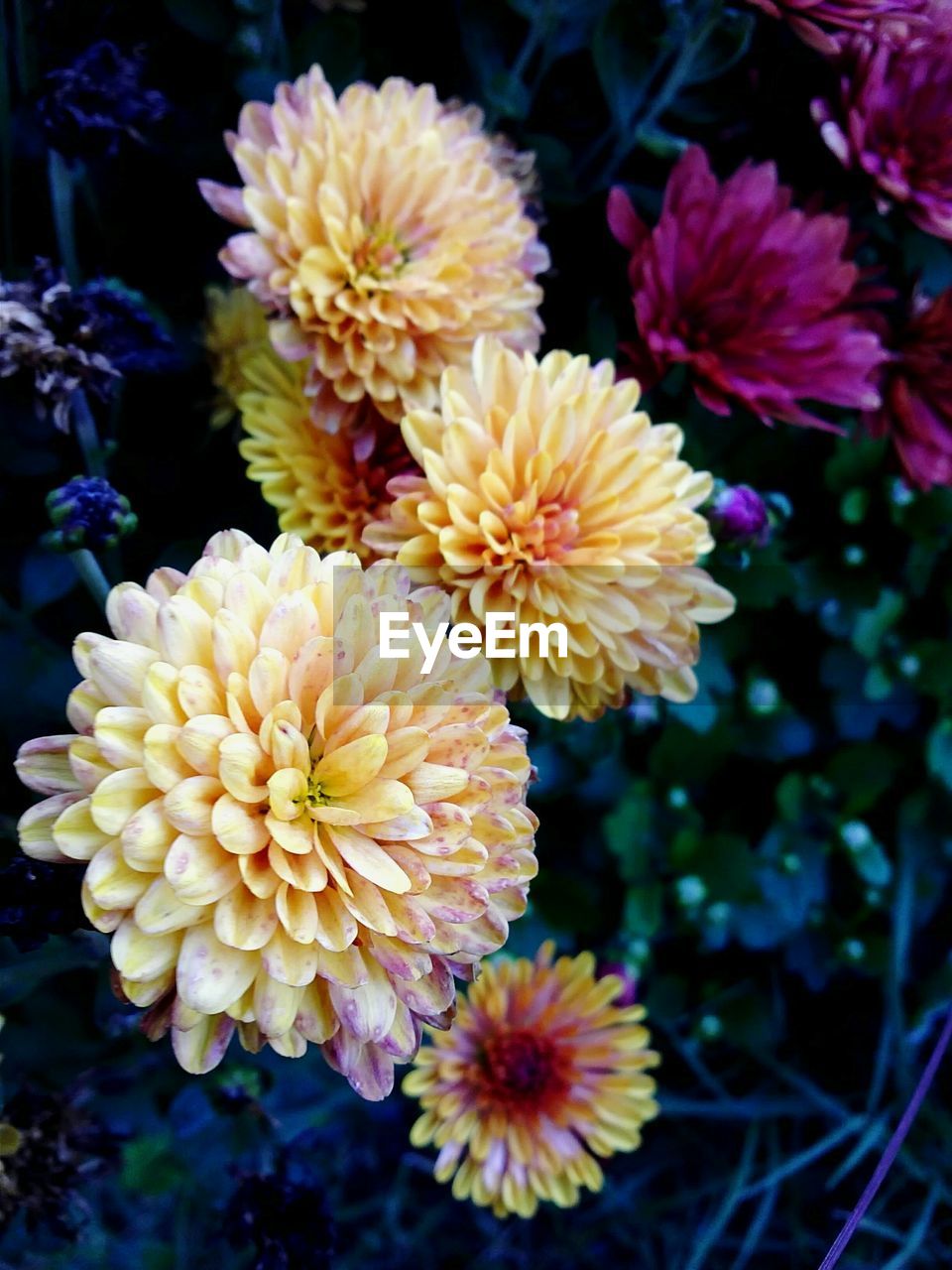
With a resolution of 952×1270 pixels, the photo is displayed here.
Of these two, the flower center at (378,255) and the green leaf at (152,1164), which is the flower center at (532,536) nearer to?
the flower center at (378,255)

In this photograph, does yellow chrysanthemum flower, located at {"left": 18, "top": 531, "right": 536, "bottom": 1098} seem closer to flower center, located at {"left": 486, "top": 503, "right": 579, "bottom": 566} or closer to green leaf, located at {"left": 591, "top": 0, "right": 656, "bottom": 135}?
flower center, located at {"left": 486, "top": 503, "right": 579, "bottom": 566}

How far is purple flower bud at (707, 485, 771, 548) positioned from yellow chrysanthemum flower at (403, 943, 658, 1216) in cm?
33

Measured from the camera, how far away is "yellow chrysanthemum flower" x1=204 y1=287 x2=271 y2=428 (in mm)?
672

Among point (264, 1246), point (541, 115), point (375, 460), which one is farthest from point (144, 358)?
point (264, 1246)

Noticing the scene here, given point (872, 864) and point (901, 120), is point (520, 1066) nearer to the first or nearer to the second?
point (872, 864)

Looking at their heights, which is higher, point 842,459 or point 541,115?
point 541,115

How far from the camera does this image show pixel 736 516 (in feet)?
2.08

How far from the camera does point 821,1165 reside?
43.4 inches

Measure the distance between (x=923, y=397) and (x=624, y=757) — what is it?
39 centimetres

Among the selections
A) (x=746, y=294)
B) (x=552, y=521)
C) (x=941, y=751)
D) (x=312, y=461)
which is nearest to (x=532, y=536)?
(x=552, y=521)

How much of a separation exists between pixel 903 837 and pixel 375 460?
2.23 feet

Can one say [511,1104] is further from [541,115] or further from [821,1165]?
[541,115]

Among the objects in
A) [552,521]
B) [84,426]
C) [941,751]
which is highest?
[552,521]

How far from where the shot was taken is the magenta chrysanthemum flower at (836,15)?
58 centimetres
